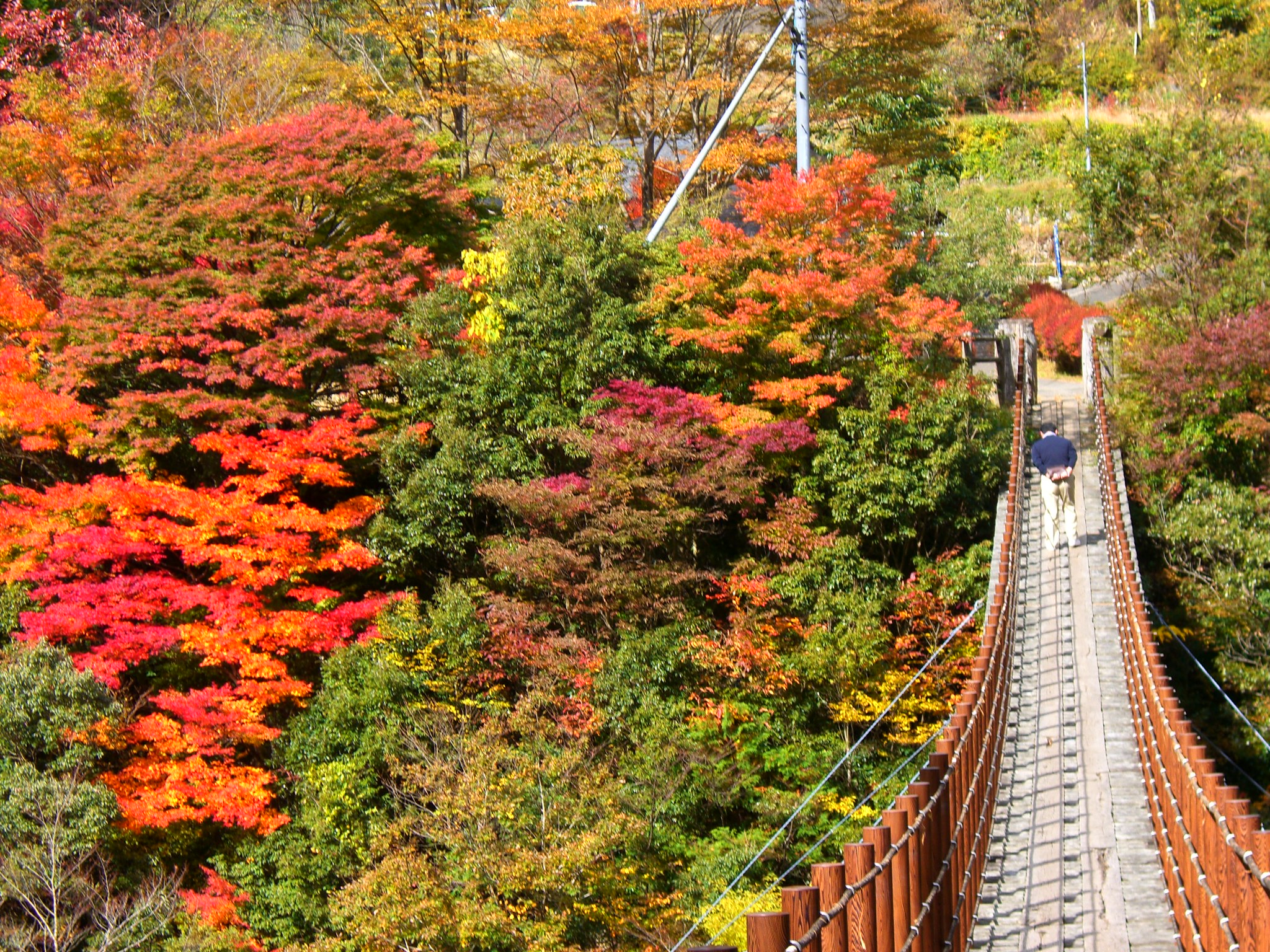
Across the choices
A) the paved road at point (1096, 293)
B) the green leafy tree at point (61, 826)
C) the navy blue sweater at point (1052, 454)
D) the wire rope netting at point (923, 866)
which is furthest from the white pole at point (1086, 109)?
the green leafy tree at point (61, 826)

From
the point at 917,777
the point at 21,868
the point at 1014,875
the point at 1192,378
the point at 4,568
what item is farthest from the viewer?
the point at 1192,378

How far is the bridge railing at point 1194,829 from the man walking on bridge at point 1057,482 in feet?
14.1

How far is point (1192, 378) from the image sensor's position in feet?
58.9

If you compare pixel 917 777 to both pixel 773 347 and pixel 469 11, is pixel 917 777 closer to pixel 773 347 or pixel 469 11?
pixel 773 347

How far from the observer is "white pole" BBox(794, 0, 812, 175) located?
1856 cm

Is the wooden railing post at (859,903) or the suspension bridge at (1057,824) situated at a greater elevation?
the wooden railing post at (859,903)

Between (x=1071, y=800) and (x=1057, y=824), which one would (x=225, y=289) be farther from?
(x=1057, y=824)

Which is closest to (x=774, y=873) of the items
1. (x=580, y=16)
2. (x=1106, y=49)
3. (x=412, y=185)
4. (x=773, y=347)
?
(x=773, y=347)

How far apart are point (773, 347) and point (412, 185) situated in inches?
269

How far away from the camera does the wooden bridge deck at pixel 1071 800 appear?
641 cm

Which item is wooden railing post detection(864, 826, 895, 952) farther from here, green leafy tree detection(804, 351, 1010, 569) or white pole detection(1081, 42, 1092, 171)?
white pole detection(1081, 42, 1092, 171)

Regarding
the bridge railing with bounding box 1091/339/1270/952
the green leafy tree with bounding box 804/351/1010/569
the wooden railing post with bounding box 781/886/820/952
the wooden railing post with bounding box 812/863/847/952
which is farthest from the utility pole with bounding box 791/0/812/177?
the wooden railing post with bounding box 781/886/820/952

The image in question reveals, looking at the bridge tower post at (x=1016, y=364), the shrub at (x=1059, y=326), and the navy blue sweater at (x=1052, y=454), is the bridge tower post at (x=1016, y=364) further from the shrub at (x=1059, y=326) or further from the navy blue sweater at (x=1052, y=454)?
the navy blue sweater at (x=1052, y=454)

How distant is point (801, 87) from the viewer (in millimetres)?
18609
